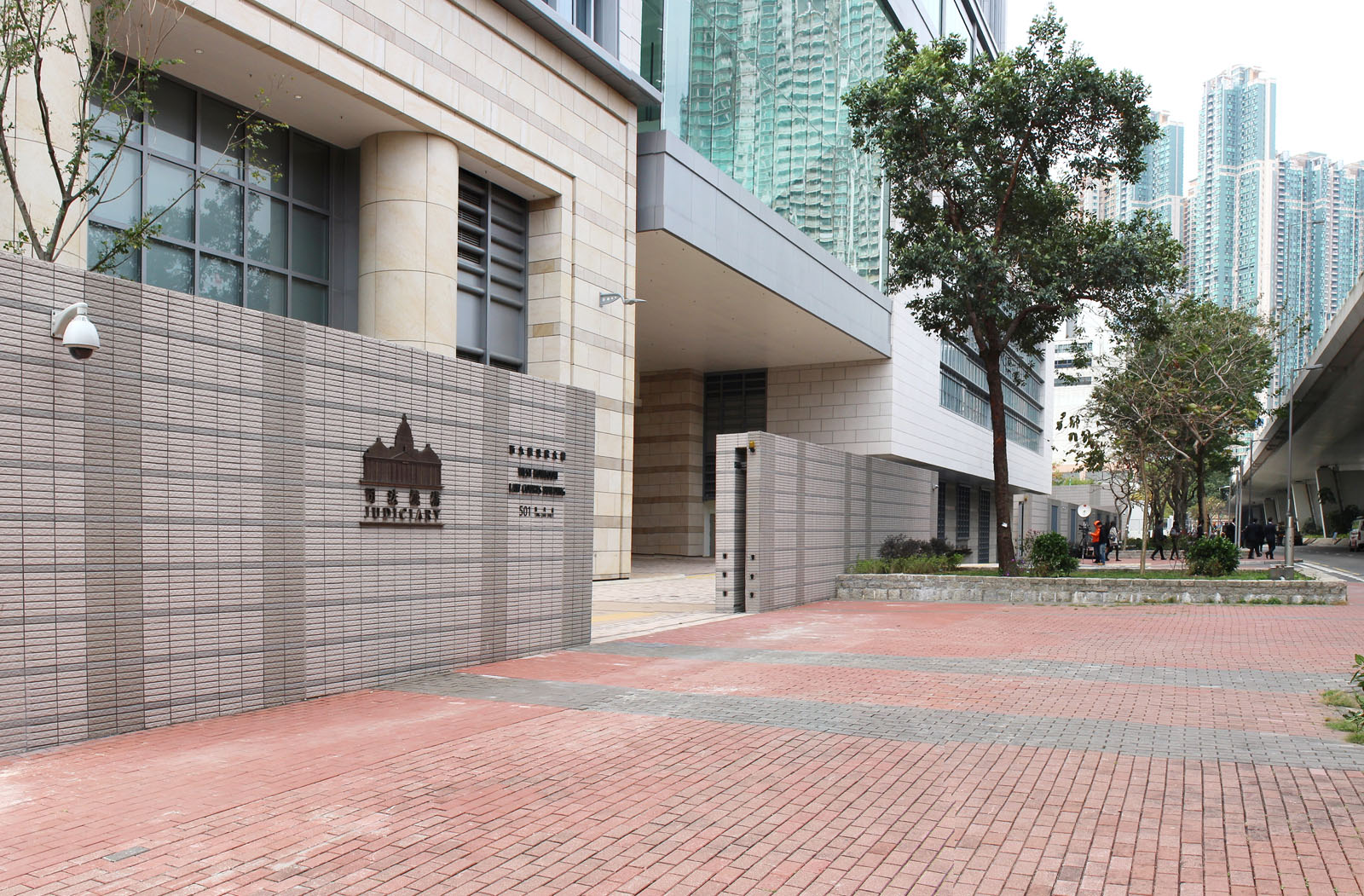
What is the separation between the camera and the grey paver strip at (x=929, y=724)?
701cm

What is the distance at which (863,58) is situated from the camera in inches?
1448

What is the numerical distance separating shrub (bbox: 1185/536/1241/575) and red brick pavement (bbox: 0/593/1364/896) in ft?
46.8

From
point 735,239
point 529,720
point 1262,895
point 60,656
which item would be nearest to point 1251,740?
point 1262,895

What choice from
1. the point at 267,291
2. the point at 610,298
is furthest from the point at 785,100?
the point at 267,291

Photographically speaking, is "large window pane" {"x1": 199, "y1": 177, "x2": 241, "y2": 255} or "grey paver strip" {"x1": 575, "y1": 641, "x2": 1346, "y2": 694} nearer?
"grey paver strip" {"x1": 575, "y1": 641, "x2": 1346, "y2": 694}

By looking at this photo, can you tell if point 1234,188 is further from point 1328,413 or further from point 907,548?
point 907,548

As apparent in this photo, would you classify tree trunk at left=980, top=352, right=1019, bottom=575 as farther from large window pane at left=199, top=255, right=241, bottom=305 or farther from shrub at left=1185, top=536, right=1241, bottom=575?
large window pane at left=199, top=255, right=241, bottom=305

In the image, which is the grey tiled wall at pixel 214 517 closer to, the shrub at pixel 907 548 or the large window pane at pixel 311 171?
the large window pane at pixel 311 171

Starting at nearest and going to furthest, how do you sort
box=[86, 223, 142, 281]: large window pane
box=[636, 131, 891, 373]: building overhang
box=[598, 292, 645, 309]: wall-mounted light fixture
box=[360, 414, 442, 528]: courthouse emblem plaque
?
box=[360, 414, 442, 528]: courthouse emblem plaque < box=[86, 223, 142, 281]: large window pane < box=[598, 292, 645, 309]: wall-mounted light fixture < box=[636, 131, 891, 373]: building overhang

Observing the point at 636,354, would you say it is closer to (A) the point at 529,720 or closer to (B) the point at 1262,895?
(A) the point at 529,720

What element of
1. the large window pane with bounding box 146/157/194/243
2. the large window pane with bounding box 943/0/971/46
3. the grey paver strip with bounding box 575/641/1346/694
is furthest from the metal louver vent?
the large window pane with bounding box 943/0/971/46

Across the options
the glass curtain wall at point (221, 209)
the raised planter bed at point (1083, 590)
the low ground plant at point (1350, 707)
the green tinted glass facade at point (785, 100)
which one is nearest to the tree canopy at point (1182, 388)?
the raised planter bed at point (1083, 590)

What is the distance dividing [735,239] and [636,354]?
12.9m

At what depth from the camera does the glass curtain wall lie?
15.5m
